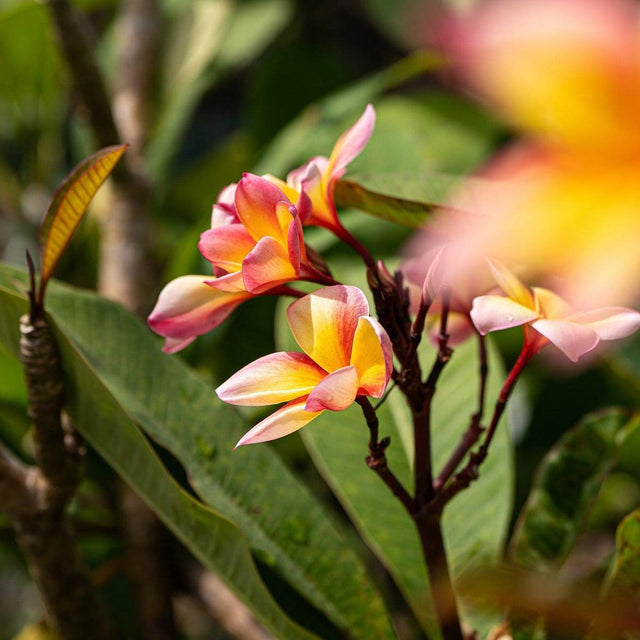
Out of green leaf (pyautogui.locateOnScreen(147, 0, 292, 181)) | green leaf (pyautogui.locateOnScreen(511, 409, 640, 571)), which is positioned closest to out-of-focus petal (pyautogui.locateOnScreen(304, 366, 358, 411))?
green leaf (pyautogui.locateOnScreen(511, 409, 640, 571))

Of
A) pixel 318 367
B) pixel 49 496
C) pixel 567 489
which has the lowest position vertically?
pixel 567 489

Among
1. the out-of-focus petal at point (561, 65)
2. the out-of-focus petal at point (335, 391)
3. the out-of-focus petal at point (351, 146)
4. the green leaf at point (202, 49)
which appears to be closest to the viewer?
the out-of-focus petal at point (561, 65)

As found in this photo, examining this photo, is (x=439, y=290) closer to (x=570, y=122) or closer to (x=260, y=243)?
(x=260, y=243)

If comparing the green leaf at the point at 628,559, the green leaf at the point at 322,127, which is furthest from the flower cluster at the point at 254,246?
the green leaf at the point at 322,127

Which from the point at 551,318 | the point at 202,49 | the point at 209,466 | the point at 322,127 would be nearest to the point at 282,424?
the point at 551,318

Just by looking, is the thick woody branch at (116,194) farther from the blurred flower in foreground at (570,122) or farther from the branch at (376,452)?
the blurred flower in foreground at (570,122)

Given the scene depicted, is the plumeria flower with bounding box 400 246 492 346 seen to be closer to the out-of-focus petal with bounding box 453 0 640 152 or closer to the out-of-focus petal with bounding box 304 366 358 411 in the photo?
the out-of-focus petal with bounding box 304 366 358 411
